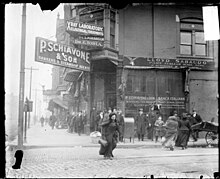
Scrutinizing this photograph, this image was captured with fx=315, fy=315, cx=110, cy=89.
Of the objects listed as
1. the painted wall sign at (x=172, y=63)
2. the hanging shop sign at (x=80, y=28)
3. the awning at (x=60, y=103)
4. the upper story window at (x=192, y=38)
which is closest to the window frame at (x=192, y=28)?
the upper story window at (x=192, y=38)

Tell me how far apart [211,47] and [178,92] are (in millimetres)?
2769

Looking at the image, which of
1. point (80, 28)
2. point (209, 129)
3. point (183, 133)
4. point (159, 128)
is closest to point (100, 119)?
point (159, 128)

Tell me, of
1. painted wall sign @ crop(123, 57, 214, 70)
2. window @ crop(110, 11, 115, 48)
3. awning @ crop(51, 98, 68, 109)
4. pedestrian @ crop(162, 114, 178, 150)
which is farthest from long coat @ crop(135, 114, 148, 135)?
awning @ crop(51, 98, 68, 109)

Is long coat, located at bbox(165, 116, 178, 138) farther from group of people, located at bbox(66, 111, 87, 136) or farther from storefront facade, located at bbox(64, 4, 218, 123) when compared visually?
group of people, located at bbox(66, 111, 87, 136)

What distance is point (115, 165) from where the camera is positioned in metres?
8.90

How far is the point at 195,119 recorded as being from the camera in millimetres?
14594

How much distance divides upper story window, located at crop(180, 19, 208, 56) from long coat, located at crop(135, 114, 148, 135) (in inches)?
155

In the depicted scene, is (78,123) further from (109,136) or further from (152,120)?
(109,136)

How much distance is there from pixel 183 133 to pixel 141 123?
310cm

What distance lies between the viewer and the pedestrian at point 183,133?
13.2 meters

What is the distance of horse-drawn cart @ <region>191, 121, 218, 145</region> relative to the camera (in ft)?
43.5

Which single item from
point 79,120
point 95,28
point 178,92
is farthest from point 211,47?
point 79,120

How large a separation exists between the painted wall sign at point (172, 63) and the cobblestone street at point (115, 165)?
20.7 feet
